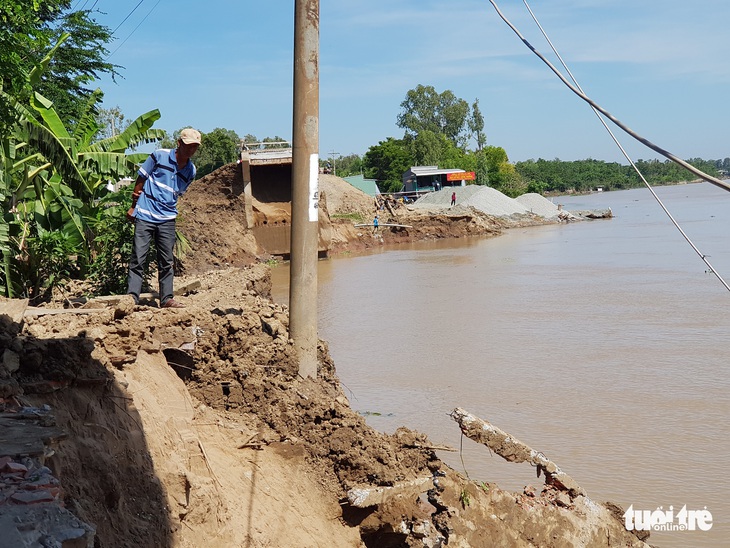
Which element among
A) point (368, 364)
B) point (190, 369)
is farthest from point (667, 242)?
point (190, 369)

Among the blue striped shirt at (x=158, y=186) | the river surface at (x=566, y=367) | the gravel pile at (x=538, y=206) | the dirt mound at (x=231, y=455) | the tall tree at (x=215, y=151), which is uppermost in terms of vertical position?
the tall tree at (x=215, y=151)

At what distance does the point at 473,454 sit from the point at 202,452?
3.27 meters

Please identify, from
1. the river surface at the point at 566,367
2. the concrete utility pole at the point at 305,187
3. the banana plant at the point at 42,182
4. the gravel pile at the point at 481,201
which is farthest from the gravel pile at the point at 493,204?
the concrete utility pole at the point at 305,187

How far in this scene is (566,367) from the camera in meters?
10.6

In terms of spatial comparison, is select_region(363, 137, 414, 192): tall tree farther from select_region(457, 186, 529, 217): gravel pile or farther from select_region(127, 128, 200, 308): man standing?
select_region(127, 128, 200, 308): man standing

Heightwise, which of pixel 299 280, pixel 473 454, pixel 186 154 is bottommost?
pixel 473 454

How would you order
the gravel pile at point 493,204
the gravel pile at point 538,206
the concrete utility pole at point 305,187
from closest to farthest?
the concrete utility pole at point 305,187, the gravel pile at point 493,204, the gravel pile at point 538,206

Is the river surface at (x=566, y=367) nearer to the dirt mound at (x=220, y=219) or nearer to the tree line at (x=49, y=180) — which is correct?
the dirt mound at (x=220, y=219)

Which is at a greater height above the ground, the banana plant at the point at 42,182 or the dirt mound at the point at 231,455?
the banana plant at the point at 42,182

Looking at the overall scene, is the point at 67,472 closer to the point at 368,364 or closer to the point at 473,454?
the point at 473,454

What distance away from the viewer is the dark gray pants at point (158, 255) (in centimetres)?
679

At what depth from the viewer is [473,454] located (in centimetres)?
723

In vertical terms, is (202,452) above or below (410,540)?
above

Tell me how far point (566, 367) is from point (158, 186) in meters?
6.24
